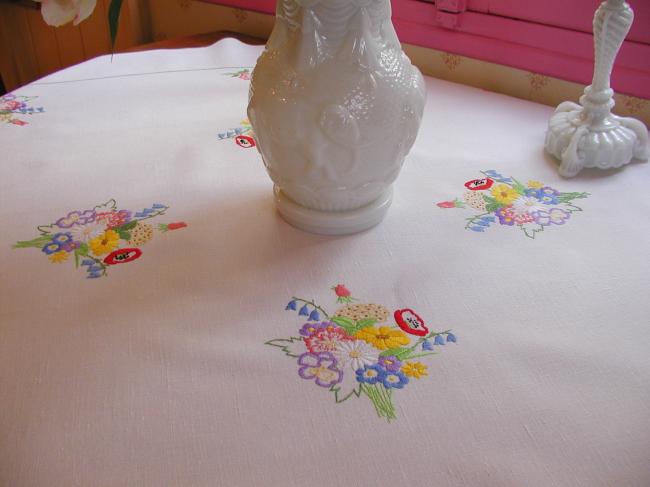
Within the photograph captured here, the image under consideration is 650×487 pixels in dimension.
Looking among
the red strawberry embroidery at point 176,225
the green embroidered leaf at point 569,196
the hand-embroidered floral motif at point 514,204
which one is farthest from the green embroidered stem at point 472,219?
the red strawberry embroidery at point 176,225

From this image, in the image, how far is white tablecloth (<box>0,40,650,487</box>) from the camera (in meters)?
0.49

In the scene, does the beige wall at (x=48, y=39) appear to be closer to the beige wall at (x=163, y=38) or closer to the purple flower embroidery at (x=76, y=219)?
the beige wall at (x=163, y=38)

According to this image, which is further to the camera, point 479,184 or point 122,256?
point 479,184

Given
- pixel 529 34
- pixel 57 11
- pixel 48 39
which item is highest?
pixel 57 11

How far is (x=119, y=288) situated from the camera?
67 centimetres

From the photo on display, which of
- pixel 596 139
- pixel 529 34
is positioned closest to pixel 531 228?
pixel 596 139

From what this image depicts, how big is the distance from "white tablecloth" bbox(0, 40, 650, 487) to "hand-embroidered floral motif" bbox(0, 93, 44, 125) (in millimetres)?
31

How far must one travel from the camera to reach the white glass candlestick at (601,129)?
2.86 ft

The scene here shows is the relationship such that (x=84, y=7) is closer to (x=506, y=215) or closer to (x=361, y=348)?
(x=361, y=348)

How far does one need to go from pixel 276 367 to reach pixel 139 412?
128 millimetres

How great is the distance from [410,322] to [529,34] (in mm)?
804

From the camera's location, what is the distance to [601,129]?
3.01 feet

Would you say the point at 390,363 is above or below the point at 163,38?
above

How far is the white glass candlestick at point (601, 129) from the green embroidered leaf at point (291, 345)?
0.54 metres
